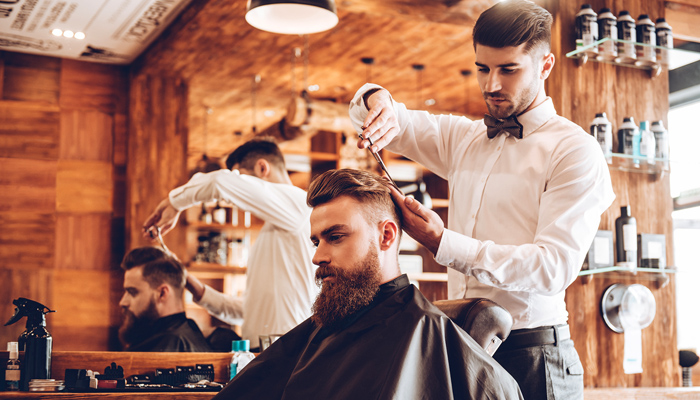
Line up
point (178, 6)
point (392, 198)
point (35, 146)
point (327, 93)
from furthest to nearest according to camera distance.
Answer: point (327, 93), point (35, 146), point (178, 6), point (392, 198)

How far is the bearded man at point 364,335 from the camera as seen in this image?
1586 mm

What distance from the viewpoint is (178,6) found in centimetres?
415

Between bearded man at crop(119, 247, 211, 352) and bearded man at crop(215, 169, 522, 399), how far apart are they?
1.29 m

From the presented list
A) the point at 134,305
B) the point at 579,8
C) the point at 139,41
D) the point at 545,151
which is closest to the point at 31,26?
the point at 139,41

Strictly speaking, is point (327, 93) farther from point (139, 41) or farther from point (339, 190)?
point (339, 190)

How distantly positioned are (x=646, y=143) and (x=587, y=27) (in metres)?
0.55

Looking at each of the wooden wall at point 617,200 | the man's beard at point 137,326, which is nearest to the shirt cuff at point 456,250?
the wooden wall at point 617,200

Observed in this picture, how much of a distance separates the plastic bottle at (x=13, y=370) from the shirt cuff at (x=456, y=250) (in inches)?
62.1

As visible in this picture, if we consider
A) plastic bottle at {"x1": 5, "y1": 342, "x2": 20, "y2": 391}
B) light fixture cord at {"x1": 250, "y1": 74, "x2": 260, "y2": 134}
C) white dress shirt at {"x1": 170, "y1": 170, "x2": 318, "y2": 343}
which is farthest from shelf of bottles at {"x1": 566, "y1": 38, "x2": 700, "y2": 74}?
light fixture cord at {"x1": 250, "y1": 74, "x2": 260, "y2": 134}

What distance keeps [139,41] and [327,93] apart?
1.78 m

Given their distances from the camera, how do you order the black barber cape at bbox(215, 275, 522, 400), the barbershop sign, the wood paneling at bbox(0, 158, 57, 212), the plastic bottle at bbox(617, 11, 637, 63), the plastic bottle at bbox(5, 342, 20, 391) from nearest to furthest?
the black barber cape at bbox(215, 275, 522, 400) → the plastic bottle at bbox(5, 342, 20, 391) → the plastic bottle at bbox(617, 11, 637, 63) → the barbershop sign → the wood paneling at bbox(0, 158, 57, 212)

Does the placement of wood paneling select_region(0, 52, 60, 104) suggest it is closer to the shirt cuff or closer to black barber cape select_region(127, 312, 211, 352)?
black barber cape select_region(127, 312, 211, 352)

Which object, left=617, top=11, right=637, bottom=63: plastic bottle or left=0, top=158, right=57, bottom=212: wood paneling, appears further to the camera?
left=0, top=158, right=57, bottom=212: wood paneling

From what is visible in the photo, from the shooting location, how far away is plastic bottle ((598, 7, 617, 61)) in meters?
2.99
